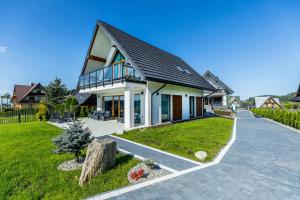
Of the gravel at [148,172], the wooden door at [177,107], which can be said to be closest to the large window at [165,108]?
the wooden door at [177,107]

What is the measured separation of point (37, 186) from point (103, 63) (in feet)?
47.4

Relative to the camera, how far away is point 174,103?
1400cm

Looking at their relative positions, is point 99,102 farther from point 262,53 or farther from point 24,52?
point 262,53

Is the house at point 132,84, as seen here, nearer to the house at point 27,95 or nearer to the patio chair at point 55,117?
the patio chair at point 55,117

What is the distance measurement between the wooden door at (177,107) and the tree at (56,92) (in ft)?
87.1

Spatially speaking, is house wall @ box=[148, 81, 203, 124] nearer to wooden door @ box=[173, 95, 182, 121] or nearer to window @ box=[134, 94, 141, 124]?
wooden door @ box=[173, 95, 182, 121]

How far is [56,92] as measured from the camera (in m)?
32.2

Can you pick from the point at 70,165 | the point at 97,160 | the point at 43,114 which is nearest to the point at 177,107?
the point at 70,165

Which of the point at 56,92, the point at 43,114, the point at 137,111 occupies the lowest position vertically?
the point at 43,114

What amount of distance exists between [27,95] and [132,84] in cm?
4328

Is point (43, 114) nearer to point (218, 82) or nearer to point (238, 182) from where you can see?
point (238, 182)

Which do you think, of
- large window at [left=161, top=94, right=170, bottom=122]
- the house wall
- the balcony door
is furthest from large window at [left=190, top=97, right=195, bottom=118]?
the balcony door

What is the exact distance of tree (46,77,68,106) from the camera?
31.7 meters

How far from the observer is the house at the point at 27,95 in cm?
4094
